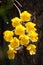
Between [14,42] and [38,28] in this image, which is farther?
[38,28]

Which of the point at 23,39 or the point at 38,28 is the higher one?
the point at 23,39

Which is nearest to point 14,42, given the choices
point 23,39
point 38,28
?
point 23,39

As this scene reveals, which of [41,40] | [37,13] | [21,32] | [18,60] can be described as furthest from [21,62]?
[21,32]

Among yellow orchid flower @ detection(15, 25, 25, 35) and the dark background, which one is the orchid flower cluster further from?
the dark background

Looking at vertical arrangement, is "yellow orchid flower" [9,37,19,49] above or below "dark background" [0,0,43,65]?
above

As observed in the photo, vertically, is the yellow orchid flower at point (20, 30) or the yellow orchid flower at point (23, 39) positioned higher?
the yellow orchid flower at point (20, 30)

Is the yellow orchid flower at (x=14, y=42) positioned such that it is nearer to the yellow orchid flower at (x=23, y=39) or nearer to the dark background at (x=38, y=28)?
the yellow orchid flower at (x=23, y=39)

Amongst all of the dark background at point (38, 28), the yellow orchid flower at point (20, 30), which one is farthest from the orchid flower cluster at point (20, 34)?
the dark background at point (38, 28)

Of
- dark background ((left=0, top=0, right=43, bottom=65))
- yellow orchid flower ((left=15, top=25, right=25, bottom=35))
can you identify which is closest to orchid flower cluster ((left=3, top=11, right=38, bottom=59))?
yellow orchid flower ((left=15, top=25, right=25, bottom=35))

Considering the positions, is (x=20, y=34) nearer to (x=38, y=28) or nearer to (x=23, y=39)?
(x=23, y=39)

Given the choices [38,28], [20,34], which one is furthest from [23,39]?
[38,28]

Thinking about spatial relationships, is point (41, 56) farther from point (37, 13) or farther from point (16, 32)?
point (16, 32)
